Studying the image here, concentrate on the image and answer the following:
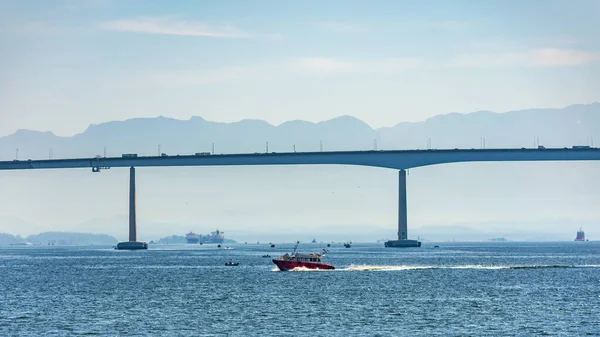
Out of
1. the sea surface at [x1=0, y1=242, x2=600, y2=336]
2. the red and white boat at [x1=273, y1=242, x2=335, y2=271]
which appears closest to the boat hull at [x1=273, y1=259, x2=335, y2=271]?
the red and white boat at [x1=273, y1=242, x2=335, y2=271]

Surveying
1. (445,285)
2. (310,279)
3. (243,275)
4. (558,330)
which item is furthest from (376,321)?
(243,275)

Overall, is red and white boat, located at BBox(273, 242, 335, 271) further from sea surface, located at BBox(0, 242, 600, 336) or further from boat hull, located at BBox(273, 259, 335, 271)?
sea surface, located at BBox(0, 242, 600, 336)

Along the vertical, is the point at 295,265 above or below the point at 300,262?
below

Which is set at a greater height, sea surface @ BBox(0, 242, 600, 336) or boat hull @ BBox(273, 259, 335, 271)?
boat hull @ BBox(273, 259, 335, 271)

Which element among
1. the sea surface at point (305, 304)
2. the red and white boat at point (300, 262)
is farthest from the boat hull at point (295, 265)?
the sea surface at point (305, 304)

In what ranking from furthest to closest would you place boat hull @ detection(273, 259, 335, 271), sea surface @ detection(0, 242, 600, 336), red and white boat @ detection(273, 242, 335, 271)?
red and white boat @ detection(273, 242, 335, 271) → boat hull @ detection(273, 259, 335, 271) → sea surface @ detection(0, 242, 600, 336)

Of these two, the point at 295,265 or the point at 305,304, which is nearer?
the point at 305,304

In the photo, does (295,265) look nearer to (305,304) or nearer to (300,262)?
(300,262)

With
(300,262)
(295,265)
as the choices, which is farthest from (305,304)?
(300,262)

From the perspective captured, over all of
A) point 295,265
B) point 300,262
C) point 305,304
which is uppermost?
point 300,262

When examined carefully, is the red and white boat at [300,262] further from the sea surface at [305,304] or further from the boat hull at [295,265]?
the sea surface at [305,304]

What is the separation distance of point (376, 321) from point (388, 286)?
34067 millimetres

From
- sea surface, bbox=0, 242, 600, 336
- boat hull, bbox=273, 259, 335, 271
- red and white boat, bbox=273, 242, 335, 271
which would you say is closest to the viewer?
sea surface, bbox=0, 242, 600, 336

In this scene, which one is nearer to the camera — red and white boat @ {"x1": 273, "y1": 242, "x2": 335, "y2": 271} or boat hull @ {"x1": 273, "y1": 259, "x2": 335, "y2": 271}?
boat hull @ {"x1": 273, "y1": 259, "x2": 335, "y2": 271}
